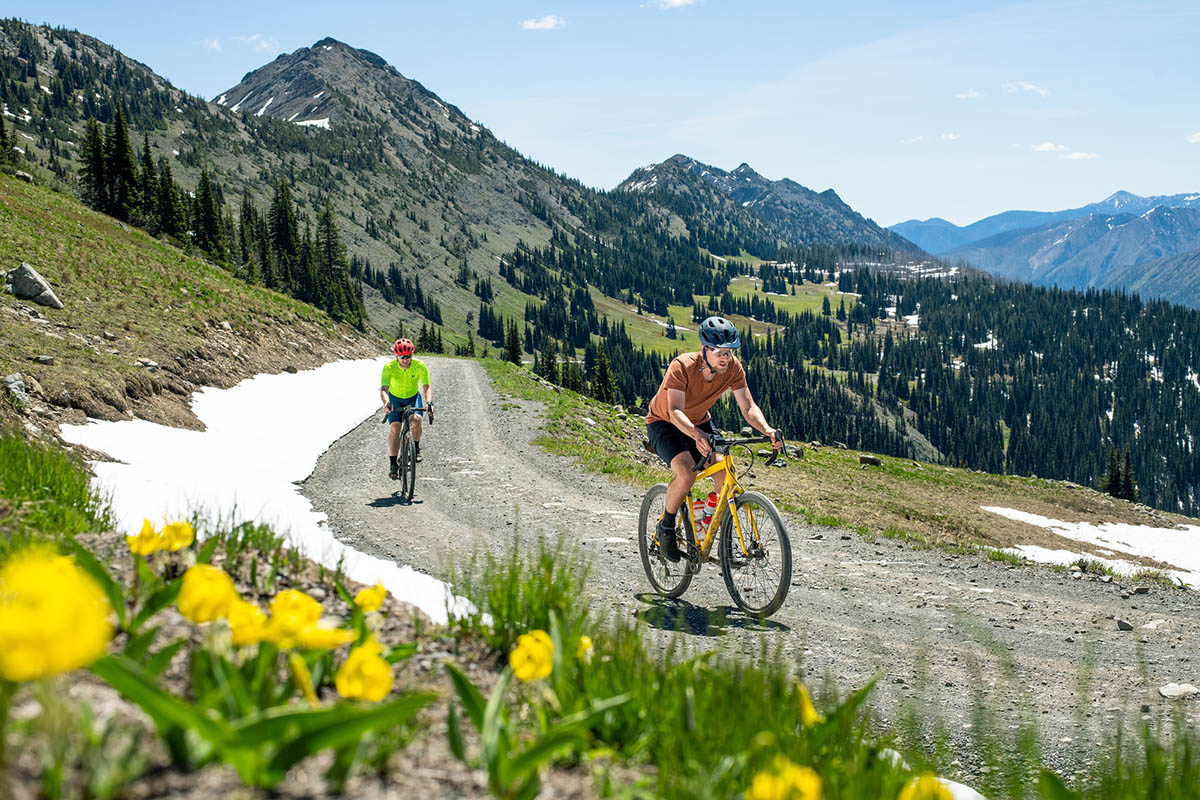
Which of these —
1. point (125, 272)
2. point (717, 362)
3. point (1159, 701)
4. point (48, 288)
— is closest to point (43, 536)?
point (717, 362)

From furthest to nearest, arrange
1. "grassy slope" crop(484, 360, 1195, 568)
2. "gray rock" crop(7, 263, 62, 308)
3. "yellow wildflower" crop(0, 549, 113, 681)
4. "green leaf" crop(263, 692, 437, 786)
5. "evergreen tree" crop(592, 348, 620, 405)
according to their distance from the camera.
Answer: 1. "evergreen tree" crop(592, 348, 620, 405)
2. "gray rock" crop(7, 263, 62, 308)
3. "grassy slope" crop(484, 360, 1195, 568)
4. "green leaf" crop(263, 692, 437, 786)
5. "yellow wildflower" crop(0, 549, 113, 681)

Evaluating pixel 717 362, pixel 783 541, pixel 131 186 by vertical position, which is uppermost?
pixel 131 186

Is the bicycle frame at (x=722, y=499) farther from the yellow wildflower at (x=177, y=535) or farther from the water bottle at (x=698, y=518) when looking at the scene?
the yellow wildflower at (x=177, y=535)

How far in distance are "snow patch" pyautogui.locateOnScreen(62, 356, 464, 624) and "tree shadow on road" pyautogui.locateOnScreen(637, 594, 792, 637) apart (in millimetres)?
2259

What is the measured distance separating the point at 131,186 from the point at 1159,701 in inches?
2996

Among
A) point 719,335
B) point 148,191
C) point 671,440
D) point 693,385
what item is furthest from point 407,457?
point 148,191

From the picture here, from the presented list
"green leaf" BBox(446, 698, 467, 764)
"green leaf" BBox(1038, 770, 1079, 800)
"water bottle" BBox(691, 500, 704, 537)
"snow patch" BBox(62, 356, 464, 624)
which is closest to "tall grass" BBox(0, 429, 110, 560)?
"snow patch" BBox(62, 356, 464, 624)

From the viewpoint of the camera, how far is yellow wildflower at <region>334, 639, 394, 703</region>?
2316 millimetres

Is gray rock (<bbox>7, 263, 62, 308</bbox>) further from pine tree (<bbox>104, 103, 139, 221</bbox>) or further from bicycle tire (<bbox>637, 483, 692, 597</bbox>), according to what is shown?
pine tree (<bbox>104, 103, 139, 221</bbox>)

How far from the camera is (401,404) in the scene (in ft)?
45.8

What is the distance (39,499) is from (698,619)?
229 inches

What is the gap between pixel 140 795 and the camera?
74.3 inches

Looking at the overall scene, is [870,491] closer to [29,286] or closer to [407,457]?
[407,457]

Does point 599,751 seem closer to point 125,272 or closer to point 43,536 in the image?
point 43,536
